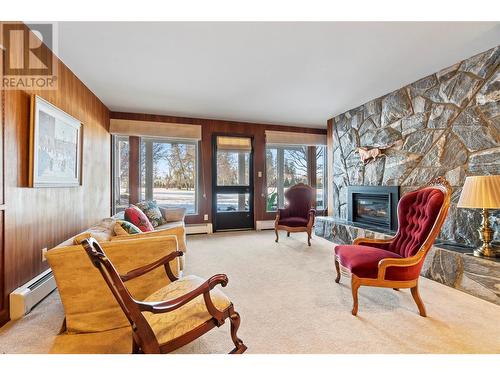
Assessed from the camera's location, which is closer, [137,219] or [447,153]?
[137,219]

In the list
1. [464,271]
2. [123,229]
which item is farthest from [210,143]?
[464,271]

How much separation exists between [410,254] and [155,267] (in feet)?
7.16

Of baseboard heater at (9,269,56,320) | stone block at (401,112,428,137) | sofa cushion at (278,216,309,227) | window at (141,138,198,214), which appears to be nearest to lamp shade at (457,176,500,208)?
stone block at (401,112,428,137)

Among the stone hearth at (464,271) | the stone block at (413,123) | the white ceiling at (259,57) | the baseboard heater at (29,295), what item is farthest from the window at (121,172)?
the stone hearth at (464,271)

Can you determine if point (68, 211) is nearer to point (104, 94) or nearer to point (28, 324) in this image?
point (28, 324)

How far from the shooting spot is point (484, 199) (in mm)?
2195

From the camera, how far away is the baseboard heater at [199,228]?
17.0 ft

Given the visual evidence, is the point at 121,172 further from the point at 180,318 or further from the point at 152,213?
the point at 180,318

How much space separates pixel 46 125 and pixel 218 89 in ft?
7.05

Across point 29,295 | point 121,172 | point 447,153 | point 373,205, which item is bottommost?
point 29,295

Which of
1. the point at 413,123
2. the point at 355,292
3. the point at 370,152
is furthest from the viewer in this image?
the point at 370,152

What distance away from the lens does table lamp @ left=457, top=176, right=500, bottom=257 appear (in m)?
2.18

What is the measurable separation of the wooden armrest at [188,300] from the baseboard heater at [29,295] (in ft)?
5.59

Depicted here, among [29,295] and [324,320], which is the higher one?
[29,295]
